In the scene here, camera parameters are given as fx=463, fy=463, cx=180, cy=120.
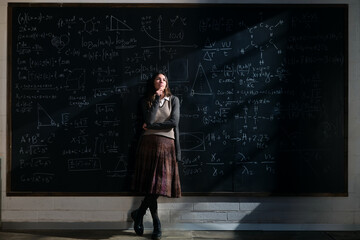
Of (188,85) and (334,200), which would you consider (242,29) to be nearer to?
(188,85)

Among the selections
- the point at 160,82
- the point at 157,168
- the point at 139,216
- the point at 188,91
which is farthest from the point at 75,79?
the point at 139,216

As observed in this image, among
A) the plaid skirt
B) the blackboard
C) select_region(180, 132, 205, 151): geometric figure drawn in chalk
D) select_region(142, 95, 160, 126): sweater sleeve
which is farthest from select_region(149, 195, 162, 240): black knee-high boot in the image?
select_region(142, 95, 160, 126): sweater sleeve

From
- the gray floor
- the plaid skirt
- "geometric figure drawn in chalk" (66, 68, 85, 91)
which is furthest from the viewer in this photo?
"geometric figure drawn in chalk" (66, 68, 85, 91)

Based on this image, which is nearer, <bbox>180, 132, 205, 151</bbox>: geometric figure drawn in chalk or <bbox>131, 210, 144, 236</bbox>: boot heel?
<bbox>131, 210, 144, 236</bbox>: boot heel

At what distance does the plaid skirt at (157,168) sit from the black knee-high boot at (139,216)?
0.47ft

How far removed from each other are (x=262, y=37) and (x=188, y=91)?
1.11m

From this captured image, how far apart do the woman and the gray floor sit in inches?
9.6

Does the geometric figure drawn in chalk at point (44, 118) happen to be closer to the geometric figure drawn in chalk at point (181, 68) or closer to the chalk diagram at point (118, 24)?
the chalk diagram at point (118, 24)

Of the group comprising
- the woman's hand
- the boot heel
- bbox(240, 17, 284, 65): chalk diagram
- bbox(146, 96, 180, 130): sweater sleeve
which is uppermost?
bbox(240, 17, 284, 65): chalk diagram

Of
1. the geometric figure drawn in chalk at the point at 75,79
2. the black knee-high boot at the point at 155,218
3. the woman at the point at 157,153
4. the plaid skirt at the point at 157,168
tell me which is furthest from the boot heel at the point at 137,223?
the geometric figure drawn in chalk at the point at 75,79

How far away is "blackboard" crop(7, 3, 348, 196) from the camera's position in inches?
221

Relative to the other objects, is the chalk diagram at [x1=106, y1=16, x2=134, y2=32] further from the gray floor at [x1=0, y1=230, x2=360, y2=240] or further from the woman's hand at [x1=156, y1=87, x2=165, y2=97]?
the gray floor at [x1=0, y1=230, x2=360, y2=240]

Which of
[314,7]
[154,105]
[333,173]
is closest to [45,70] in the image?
[154,105]

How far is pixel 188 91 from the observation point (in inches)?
221
